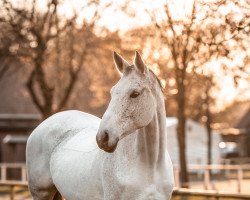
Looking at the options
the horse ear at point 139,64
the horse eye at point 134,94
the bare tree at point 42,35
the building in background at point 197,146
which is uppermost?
the bare tree at point 42,35

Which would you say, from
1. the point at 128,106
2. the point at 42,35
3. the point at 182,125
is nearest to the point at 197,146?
the point at 182,125

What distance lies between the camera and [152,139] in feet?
17.6

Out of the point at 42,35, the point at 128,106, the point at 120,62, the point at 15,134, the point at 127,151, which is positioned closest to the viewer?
the point at 128,106

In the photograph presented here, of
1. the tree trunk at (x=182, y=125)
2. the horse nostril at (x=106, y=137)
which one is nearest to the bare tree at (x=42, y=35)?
the tree trunk at (x=182, y=125)

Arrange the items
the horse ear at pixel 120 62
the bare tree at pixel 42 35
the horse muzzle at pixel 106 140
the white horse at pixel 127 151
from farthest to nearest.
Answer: the bare tree at pixel 42 35
the horse ear at pixel 120 62
the white horse at pixel 127 151
the horse muzzle at pixel 106 140

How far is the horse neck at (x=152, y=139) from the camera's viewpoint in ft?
17.5

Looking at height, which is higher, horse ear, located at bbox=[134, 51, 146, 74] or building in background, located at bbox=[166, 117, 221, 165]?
horse ear, located at bbox=[134, 51, 146, 74]

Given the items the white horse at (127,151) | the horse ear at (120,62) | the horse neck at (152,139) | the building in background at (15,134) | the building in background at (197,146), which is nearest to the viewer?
the white horse at (127,151)

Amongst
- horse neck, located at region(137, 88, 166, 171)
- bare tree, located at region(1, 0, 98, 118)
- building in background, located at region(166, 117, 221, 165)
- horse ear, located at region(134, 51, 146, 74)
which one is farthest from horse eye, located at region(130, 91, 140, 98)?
building in background, located at region(166, 117, 221, 165)

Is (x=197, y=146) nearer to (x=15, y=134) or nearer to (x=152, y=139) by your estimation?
(x=15, y=134)

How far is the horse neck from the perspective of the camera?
5340mm

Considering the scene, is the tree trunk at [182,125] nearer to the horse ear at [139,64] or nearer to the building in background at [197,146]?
the horse ear at [139,64]

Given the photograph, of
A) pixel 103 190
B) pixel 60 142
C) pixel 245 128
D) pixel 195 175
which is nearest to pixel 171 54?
pixel 60 142

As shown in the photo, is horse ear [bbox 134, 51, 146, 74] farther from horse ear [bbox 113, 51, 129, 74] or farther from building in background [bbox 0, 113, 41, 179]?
building in background [bbox 0, 113, 41, 179]
